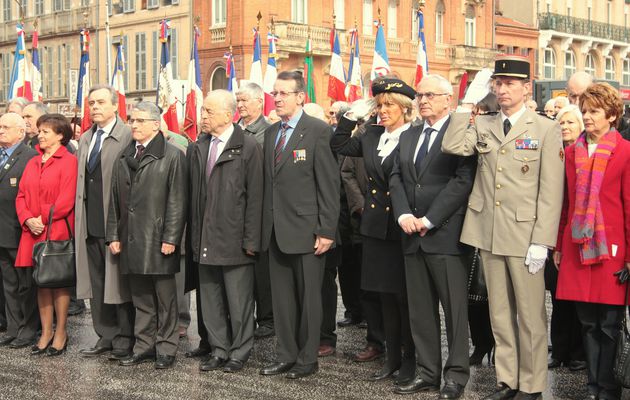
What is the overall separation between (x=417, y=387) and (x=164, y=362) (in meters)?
2.23

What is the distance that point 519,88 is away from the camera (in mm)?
7500

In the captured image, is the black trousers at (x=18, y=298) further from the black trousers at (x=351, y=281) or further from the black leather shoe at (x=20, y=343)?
the black trousers at (x=351, y=281)

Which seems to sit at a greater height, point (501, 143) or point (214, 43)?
Result: point (214, 43)

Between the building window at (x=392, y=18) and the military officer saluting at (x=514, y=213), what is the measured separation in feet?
141

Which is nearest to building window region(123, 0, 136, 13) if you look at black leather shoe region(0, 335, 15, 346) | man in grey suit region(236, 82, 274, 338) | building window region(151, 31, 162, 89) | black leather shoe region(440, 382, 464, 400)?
building window region(151, 31, 162, 89)

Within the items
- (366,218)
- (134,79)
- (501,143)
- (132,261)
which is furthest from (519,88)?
(134,79)

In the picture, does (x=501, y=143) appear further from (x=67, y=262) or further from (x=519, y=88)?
(x=67, y=262)

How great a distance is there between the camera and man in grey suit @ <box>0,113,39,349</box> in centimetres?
1007

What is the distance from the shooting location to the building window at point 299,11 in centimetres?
4538

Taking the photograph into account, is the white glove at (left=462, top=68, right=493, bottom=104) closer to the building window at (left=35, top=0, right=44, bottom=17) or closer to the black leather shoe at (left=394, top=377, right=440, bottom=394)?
the black leather shoe at (left=394, top=377, right=440, bottom=394)

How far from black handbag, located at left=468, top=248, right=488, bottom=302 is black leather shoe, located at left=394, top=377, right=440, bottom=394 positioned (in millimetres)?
685

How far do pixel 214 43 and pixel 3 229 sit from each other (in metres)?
35.4

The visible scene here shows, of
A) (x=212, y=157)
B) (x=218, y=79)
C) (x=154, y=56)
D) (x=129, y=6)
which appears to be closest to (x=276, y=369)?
(x=212, y=157)

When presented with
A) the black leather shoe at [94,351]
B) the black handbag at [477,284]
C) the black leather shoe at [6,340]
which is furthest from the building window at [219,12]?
the black handbag at [477,284]
